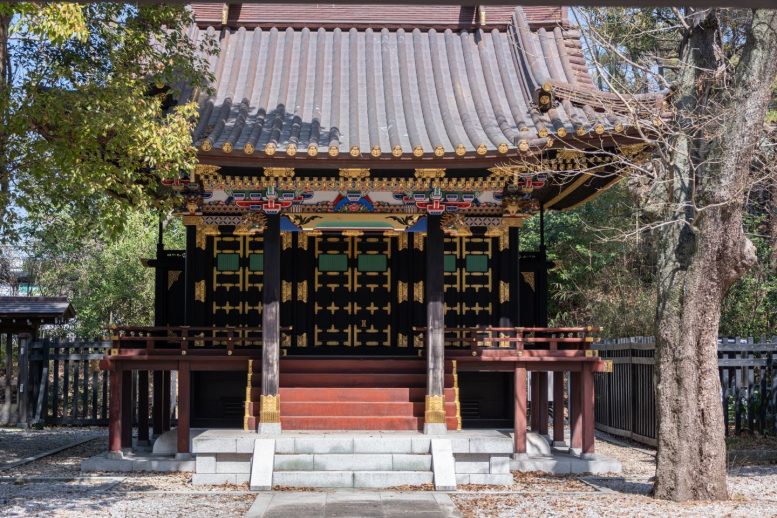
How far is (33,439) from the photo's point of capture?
18.1 meters

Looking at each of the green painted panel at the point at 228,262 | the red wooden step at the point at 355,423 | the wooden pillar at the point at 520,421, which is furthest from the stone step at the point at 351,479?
the green painted panel at the point at 228,262

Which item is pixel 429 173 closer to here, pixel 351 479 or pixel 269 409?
pixel 269 409

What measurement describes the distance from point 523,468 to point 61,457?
→ 313 inches

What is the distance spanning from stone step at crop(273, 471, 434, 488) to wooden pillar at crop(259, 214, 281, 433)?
1292 mm

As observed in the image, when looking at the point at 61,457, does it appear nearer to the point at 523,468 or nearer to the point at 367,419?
the point at 367,419

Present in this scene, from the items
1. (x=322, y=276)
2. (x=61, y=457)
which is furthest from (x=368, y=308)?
(x=61, y=457)

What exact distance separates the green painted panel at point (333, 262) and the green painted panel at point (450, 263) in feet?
6.00

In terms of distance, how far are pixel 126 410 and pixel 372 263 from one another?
4977 mm

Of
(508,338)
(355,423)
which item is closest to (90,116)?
(355,423)

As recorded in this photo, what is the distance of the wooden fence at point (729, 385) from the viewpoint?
629 inches

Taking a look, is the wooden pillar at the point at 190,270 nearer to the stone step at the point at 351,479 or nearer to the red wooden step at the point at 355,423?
the red wooden step at the point at 355,423

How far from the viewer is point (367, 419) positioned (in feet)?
44.8

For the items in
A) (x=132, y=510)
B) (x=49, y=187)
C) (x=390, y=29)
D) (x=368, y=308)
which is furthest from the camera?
(x=390, y=29)

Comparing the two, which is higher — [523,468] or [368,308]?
[368,308]
